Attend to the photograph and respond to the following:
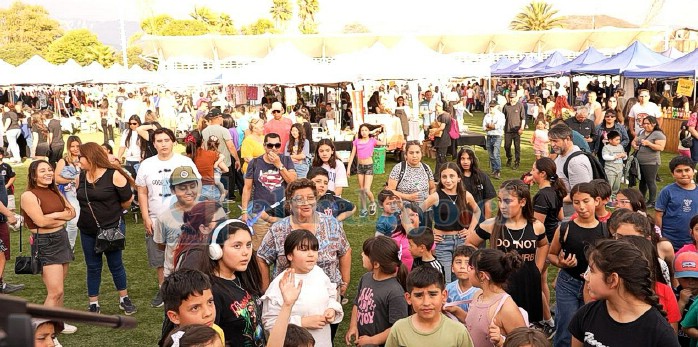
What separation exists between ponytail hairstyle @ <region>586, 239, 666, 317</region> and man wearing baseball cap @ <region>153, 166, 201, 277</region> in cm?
369

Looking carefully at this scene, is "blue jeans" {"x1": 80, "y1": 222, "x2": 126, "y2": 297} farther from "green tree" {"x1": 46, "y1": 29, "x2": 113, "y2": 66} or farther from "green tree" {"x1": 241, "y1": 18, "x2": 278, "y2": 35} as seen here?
"green tree" {"x1": 241, "y1": 18, "x2": 278, "y2": 35}

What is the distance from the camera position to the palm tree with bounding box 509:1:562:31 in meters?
88.3

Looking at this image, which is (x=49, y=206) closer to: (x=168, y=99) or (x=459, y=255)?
(x=459, y=255)

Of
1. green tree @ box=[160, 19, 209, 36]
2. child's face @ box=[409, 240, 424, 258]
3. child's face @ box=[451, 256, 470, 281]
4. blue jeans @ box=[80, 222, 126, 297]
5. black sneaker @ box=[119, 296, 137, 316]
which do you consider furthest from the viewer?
green tree @ box=[160, 19, 209, 36]

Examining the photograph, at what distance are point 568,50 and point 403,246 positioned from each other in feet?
118

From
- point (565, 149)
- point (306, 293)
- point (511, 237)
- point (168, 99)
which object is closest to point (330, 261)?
point (306, 293)

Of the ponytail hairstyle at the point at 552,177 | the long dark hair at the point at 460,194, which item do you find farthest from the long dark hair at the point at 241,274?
the ponytail hairstyle at the point at 552,177

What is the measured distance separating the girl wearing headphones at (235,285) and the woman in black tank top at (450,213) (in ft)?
8.16

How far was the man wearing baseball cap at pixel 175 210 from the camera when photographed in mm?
5883

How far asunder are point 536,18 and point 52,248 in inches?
3567

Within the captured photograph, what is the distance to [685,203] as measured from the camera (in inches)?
238

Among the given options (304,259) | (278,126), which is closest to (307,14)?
(278,126)

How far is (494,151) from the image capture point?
14750 mm

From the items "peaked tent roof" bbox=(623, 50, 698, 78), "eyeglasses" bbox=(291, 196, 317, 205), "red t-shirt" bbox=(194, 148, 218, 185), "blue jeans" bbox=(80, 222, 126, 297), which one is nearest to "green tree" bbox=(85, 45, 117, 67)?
"peaked tent roof" bbox=(623, 50, 698, 78)
